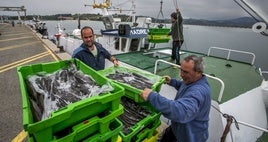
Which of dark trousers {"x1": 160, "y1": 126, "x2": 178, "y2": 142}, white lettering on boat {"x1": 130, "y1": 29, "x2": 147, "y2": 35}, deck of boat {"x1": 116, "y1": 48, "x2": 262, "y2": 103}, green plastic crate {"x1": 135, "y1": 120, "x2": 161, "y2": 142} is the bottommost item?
dark trousers {"x1": 160, "y1": 126, "x2": 178, "y2": 142}

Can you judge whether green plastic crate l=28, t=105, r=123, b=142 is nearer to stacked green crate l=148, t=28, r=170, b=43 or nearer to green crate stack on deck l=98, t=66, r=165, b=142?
green crate stack on deck l=98, t=66, r=165, b=142

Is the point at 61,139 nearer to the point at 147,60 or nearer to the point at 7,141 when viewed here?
the point at 7,141

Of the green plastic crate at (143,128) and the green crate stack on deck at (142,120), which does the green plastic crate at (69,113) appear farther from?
the green plastic crate at (143,128)

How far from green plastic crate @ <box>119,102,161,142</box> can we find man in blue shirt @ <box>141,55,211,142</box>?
0.99ft

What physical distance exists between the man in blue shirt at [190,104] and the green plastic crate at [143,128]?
0.99ft

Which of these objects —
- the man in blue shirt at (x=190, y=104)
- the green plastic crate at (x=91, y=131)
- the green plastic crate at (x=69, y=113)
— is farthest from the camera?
the man in blue shirt at (x=190, y=104)

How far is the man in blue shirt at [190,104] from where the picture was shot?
2.03 meters

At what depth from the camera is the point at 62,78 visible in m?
2.32

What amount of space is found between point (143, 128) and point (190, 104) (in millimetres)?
917

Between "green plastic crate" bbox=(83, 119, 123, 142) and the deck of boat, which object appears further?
the deck of boat

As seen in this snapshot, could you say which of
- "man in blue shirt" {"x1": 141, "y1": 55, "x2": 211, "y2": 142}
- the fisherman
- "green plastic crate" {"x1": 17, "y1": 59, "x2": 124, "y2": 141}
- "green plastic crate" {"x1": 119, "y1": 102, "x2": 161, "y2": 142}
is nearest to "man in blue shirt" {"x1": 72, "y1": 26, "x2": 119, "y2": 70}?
"green plastic crate" {"x1": 119, "y1": 102, "x2": 161, "y2": 142}

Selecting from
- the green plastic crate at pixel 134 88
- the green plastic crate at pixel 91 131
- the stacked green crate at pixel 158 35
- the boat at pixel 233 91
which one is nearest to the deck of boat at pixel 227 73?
the boat at pixel 233 91

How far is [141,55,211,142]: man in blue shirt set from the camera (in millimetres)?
2025

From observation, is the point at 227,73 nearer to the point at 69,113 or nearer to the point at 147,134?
the point at 147,134
